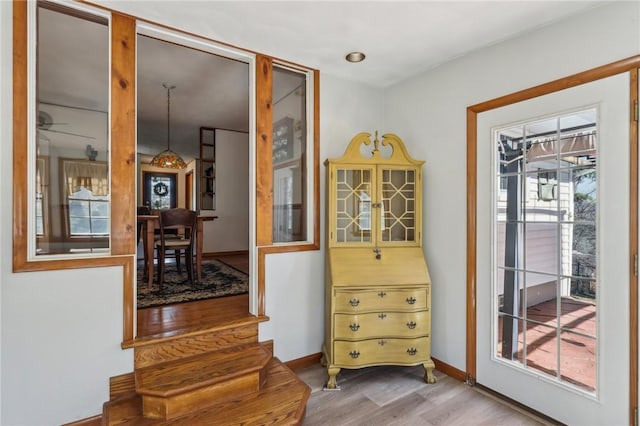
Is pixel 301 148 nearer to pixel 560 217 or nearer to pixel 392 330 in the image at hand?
pixel 392 330

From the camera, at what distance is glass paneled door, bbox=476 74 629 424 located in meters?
1.82

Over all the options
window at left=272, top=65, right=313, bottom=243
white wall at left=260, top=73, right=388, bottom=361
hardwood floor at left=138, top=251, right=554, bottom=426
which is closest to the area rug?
hardwood floor at left=138, top=251, right=554, bottom=426

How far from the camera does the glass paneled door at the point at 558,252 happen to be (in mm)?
1816

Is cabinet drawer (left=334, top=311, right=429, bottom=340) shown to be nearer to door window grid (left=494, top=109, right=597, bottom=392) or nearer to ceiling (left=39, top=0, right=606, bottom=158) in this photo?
door window grid (left=494, top=109, right=597, bottom=392)

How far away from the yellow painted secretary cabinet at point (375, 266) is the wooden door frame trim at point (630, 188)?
33 centimetres

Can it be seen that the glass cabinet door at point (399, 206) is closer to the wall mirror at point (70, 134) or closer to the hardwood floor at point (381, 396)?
the hardwood floor at point (381, 396)

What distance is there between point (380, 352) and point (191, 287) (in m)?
2.30

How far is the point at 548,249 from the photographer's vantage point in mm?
2115

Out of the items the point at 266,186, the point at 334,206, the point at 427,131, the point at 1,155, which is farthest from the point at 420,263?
the point at 1,155

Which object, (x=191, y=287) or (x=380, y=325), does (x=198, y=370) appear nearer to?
(x=380, y=325)

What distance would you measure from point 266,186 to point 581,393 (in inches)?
97.9

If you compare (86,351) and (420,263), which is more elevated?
(420,263)

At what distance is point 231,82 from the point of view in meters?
3.65

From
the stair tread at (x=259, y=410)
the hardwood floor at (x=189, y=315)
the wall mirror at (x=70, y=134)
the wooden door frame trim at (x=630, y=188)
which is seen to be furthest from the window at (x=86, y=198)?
the wooden door frame trim at (x=630, y=188)
